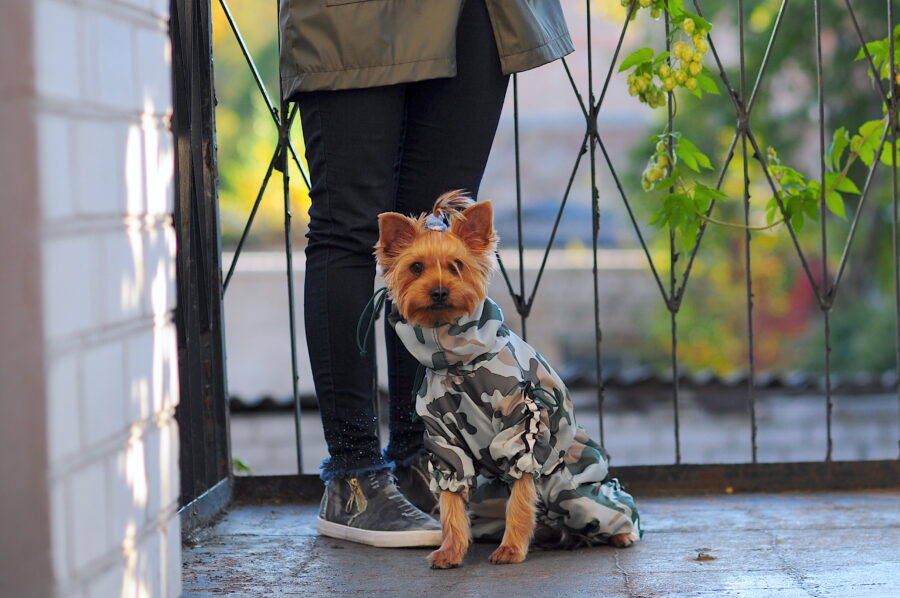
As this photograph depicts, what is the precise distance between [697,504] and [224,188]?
54.8ft

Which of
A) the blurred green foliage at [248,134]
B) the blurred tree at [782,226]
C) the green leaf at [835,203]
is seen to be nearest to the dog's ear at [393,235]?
the green leaf at [835,203]

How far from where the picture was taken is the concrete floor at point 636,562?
5.66 feet

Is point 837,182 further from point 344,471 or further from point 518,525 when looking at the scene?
point 344,471

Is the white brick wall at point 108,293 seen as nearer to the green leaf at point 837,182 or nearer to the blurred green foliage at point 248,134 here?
the green leaf at point 837,182

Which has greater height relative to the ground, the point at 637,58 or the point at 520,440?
the point at 637,58

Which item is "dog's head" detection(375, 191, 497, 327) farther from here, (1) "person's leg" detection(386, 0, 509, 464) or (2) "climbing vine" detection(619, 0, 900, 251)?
(2) "climbing vine" detection(619, 0, 900, 251)

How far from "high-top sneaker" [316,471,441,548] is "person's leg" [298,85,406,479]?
34 millimetres

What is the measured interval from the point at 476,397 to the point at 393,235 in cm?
35

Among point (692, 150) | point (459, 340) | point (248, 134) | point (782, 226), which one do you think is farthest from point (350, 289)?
point (248, 134)

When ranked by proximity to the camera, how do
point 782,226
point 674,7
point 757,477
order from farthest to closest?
point 782,226, point 757,477, point 674,7

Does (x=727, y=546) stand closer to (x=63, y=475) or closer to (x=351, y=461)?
(x=351, y=461)

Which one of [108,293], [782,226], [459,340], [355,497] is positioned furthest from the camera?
[782,226]

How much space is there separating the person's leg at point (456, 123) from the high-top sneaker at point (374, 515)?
0.26 meters

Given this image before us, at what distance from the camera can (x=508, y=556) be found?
190 centimetres
